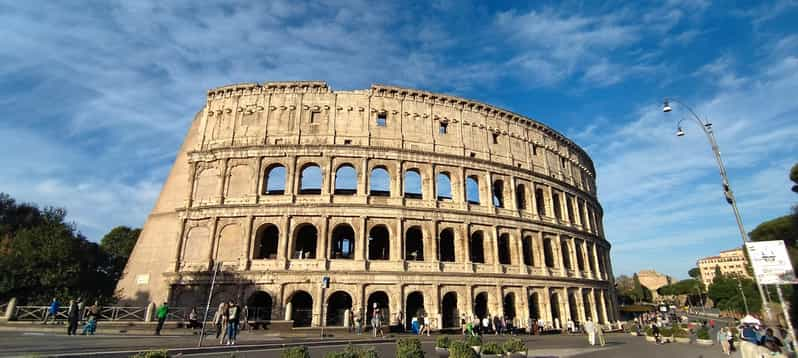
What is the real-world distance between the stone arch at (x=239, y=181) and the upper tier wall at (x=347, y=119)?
2079mm

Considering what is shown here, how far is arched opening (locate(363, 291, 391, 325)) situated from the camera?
80.8 ft

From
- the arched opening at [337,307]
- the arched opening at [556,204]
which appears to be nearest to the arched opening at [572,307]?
the arched opening at [556,204]

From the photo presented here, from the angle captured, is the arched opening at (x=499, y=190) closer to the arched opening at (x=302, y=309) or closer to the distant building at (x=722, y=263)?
the arched opening at (x=302, y=309)

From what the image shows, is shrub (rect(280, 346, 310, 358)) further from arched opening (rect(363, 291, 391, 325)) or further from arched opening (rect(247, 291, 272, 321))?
arched opening (rect(247, 291, 272, 321))

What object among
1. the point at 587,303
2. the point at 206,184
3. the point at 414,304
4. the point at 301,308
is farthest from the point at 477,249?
the point at 206,184

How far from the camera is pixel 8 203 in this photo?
37594 mm

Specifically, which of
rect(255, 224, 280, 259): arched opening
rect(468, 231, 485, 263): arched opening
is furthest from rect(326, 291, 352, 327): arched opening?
rect(468, 231, 485, 263): arched opening

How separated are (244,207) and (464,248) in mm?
15344

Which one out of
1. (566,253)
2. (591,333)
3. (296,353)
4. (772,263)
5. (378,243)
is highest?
(378,243)

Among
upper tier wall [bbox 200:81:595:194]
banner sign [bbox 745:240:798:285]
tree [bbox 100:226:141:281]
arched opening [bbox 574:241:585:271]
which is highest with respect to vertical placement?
upper tier wall [bbox 200:81:595:194]

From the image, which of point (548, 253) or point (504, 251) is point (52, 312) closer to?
point (504, 251)

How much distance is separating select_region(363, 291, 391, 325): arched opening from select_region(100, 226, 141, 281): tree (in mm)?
33905

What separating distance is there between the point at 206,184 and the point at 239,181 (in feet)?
8.60

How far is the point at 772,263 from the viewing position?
890cm
